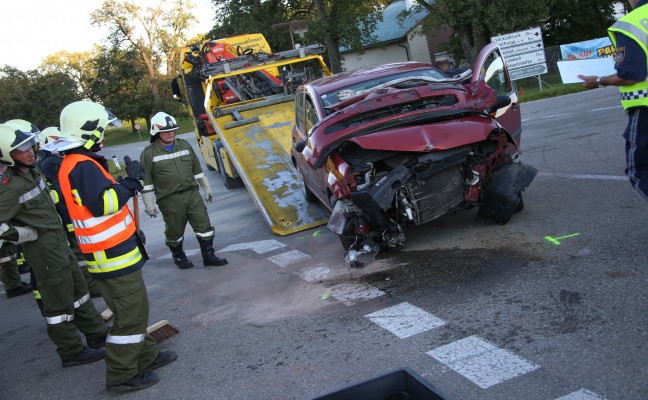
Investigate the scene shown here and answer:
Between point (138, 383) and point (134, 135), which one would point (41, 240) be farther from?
point (134, 135)

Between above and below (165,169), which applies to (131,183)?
above

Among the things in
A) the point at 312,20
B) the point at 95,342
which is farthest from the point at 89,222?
the point at 312,20

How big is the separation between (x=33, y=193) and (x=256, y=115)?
6908 millimetres

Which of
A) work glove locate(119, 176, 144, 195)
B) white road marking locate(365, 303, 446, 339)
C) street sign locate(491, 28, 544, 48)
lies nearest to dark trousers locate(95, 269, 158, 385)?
work glove locate(119, 176, 144, 195)

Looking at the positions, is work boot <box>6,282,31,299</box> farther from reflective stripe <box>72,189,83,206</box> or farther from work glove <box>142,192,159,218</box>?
reflective stripe <box>72,189,83,206</box>

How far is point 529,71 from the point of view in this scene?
77.8 ft

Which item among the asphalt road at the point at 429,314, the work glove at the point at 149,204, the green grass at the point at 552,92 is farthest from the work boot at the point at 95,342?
the green grass at the point at 552,92

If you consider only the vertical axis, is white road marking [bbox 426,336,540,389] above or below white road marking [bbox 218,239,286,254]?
above

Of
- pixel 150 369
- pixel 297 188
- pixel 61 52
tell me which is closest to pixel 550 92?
pixel 297 188

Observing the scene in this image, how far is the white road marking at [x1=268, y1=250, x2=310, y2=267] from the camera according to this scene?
24.1 feet

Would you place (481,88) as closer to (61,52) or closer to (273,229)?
(273,229)

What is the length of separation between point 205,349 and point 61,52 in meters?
95.6

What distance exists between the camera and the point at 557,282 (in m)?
4.98

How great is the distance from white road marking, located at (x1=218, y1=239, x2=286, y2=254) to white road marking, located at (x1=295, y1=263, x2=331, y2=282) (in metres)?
1.34
